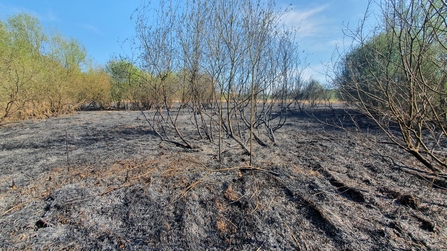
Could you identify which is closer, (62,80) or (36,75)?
(36,75)

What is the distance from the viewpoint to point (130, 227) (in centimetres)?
165

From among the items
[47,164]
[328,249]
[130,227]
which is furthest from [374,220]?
[47,164]

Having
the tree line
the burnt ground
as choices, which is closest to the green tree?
the burnt ground

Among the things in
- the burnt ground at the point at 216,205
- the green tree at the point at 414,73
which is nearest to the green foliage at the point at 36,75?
the burnt ground at the point at 216,205

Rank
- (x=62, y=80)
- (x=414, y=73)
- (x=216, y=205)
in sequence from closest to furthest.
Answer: (x=414, y=73), (x=216, y=205), (x=62, y=80)

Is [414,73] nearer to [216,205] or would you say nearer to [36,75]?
[216,205]

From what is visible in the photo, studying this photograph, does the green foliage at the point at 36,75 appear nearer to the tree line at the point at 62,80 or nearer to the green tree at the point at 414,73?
the tree line at the point at 62,80

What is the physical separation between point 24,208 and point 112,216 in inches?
34.4

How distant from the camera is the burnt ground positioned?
1.51 metres

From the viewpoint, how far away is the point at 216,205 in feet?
6.40

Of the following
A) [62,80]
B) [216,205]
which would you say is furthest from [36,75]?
[216,205]

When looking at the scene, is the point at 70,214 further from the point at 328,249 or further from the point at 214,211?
the point at 328,249

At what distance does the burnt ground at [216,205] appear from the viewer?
1512 millimetres

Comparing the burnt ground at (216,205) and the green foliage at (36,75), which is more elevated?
the green foliage at (36,75)
